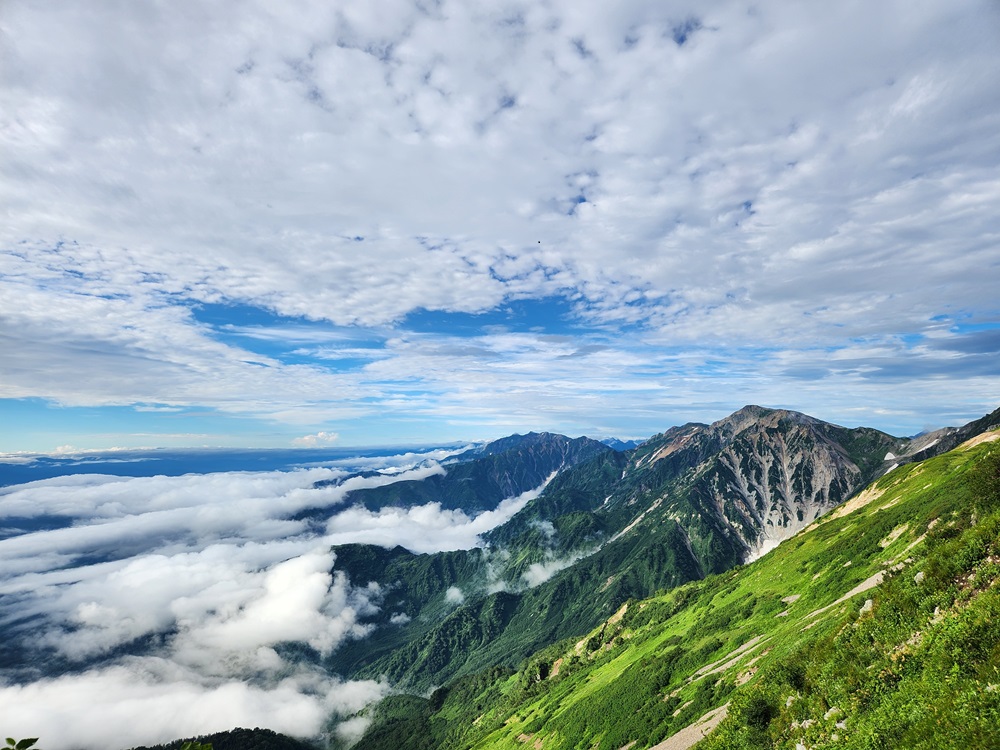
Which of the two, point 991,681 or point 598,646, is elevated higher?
point 991,681

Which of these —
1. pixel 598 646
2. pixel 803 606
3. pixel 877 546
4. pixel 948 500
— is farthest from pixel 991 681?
pixel 598 646

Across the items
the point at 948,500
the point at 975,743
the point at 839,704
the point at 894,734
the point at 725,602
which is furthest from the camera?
the point at 725,602

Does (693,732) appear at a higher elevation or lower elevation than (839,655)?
lower

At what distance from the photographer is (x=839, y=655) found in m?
26.0

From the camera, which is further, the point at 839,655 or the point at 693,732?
the point at 693,732

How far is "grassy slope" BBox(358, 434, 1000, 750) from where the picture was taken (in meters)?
19.0

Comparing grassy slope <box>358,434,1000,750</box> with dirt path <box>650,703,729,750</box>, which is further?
dirt path <box>650,703,729,750</box>

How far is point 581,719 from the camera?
282 ft

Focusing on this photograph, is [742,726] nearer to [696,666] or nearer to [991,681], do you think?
[991,681]

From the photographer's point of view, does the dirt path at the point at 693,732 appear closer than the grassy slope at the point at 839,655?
No

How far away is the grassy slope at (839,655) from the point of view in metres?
19.0

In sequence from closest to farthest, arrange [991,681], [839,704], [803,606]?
[991,681] < [839,704] < [803,606]

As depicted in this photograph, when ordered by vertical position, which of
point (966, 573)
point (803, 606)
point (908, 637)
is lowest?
point (803, 606)

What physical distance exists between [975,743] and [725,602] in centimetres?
10905
